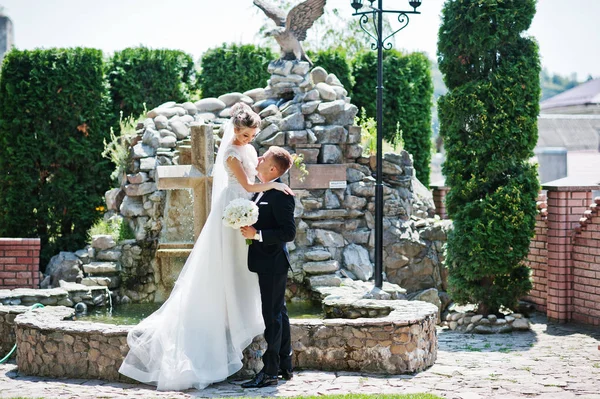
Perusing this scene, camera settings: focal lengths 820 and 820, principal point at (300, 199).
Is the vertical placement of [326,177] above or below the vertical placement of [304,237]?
above

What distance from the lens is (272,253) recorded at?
6.81 metres

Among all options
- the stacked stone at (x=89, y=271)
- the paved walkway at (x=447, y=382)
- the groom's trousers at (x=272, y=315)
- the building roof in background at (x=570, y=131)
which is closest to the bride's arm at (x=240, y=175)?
the groom's trousers at (x=272, y=315)

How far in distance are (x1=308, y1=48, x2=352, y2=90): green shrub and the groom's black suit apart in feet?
30.4

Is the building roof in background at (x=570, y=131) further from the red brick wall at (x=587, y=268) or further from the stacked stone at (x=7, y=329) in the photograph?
the stacked stone at (x=7, y=329)

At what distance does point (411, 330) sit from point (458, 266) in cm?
353

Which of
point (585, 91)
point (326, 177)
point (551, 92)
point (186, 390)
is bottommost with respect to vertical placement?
point (186, 390)

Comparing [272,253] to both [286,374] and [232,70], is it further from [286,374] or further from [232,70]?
[232,70]

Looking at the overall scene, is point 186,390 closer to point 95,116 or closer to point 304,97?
point 304,97

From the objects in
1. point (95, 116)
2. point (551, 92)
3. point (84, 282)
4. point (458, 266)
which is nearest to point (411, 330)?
point (458, 266)

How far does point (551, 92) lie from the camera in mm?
98125

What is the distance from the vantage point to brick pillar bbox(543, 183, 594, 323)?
34.5 ft

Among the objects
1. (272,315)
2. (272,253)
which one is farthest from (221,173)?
(272,315)

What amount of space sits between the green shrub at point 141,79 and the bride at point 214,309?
26.8 ft

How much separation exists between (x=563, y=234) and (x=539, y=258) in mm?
866
